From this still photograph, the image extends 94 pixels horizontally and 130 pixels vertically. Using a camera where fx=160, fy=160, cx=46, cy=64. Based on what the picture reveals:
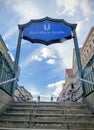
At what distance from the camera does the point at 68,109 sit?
5.32m

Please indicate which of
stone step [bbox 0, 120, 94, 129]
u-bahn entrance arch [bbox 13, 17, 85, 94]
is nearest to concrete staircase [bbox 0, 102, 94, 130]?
stone step [bbox 0, 120, 94, 129]

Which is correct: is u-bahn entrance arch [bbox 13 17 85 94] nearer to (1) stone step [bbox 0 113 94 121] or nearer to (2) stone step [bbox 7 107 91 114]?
(2) stone step [bbox 7 107 91 114]

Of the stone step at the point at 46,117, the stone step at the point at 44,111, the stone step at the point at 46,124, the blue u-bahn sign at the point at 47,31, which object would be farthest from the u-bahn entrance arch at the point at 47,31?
the stone step at the point at 46,124

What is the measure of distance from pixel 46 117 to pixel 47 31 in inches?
199

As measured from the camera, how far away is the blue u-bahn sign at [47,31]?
27.5 feet

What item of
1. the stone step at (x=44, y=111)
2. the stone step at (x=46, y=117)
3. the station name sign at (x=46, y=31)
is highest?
the station name sign at (x=46, y=31)

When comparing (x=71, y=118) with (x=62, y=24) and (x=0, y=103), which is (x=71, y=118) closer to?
(x=0, y=103)

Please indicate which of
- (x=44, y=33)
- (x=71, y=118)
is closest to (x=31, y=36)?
(x=44, y=33)

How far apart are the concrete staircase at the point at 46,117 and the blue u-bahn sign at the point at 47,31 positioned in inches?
150

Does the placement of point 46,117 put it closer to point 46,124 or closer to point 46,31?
point 46,124

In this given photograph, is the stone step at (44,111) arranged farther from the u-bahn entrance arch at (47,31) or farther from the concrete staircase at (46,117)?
the u-bahn entrance arch at (47,31)

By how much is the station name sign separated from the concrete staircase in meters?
3.80

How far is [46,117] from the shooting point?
470 cm

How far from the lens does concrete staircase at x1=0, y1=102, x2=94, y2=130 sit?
4172 millimetres
